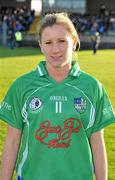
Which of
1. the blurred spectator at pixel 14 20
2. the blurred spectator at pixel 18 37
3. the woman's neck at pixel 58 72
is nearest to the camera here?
the woman's neck at pixel 58 72

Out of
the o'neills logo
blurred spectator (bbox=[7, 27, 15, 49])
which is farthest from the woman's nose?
blurred spectator (bbox=[7, 27, 15, 49])

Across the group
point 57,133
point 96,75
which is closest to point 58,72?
point 57,133

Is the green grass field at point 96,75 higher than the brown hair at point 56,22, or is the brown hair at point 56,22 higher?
the brown hair at point 56,22

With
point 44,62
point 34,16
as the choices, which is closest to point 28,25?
point 34,16

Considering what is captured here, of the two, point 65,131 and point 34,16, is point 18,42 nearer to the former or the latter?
point 34,16

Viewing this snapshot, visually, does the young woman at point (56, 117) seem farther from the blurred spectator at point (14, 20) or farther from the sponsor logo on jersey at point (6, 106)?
the blurred spectator at point (14, 20)

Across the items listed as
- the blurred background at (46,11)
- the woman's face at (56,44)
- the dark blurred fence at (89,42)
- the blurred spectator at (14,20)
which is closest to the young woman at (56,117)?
the woman's face at (56,44)

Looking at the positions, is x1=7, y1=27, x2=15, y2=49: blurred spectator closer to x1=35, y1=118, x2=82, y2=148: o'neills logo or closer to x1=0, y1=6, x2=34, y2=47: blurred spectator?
x1=0, y1=6, x2=34, y2=47: blurred spectator

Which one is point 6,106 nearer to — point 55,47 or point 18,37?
point 55,47

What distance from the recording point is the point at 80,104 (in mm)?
3502

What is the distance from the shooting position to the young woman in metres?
3.49

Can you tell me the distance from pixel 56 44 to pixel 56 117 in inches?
17.8

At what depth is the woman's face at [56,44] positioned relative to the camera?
3508 millimetres

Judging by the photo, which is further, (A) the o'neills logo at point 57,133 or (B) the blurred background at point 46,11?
(B) the blurred background at point 46,11
